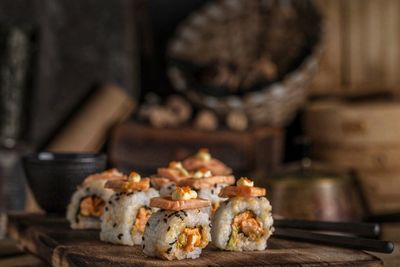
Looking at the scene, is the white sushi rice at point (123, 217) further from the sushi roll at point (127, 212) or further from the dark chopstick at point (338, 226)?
the dark chopstick at point (338, 226)

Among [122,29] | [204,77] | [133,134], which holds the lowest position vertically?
[133,134]

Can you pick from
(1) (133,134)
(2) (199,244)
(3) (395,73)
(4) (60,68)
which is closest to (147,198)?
(2) (199,244)

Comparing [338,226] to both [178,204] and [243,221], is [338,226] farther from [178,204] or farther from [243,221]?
[178,204]

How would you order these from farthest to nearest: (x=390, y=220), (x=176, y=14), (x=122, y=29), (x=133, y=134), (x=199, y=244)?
(x=176, y=14), (x=122, y=29), (x=133, y=134), (x=390, y=220), (x=199, y=244)

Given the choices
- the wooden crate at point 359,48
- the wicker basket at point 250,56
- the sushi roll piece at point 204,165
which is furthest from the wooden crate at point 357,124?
the sushi roll piece at point 204,165

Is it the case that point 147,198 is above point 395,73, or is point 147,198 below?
below

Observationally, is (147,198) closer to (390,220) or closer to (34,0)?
(390,220)

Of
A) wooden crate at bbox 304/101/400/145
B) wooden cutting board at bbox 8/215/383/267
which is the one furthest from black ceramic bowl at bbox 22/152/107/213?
wooden crate at bbox 304/101/400/145

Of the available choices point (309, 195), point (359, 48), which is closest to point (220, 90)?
point (309, 195)

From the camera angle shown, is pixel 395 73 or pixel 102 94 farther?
pixel 395 73
